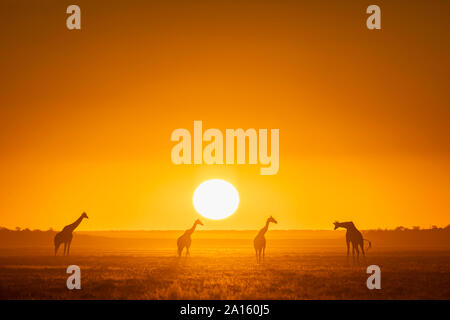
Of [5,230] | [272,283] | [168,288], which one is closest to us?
[168,288]

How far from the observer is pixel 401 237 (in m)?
134

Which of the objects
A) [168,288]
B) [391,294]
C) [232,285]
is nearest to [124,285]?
[168,288]

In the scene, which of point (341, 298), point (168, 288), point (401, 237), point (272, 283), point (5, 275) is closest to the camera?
point (341, 298)

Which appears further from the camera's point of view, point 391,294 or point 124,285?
point 124,285
